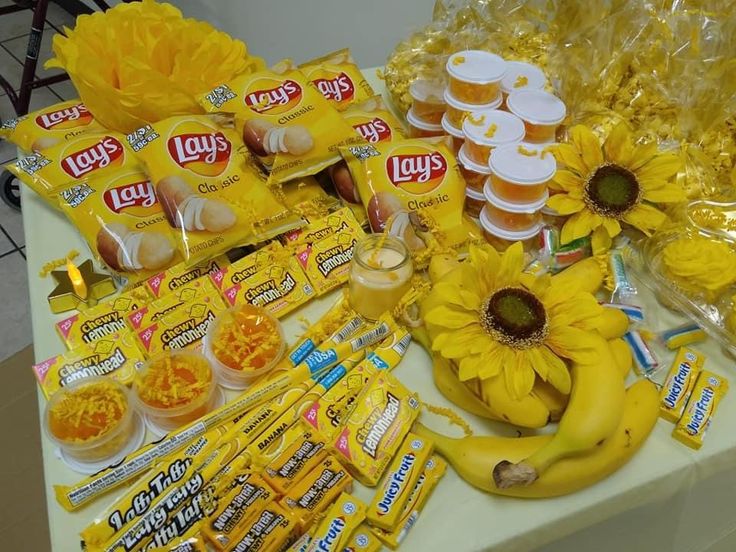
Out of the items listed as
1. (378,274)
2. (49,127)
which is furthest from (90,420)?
(49,127)

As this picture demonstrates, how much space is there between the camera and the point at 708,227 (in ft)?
3.15


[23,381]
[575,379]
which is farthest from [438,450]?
[23,381]

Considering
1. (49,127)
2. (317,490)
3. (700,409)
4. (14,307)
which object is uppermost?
(49,127)

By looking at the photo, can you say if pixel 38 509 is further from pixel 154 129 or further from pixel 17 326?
pixel 154 129

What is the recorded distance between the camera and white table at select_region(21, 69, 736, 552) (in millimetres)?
744

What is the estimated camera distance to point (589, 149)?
3.23 ft

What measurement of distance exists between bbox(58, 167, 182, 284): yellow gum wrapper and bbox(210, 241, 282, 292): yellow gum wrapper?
0.09 m

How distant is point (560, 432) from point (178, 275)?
0.60 m

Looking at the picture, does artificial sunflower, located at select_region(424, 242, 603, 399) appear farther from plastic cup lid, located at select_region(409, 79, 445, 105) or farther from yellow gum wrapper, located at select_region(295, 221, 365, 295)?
plastic cup lid, located at select_region(409, 79, 445, 105)

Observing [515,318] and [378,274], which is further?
[378,274]

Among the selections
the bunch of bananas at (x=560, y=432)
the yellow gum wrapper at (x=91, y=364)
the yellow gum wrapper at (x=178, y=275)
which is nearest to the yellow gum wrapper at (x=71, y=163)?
the yellow gum wrapper at (x=178, y=275)

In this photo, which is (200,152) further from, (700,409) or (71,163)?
(700,409)

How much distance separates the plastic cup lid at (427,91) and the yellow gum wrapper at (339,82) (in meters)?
0.12

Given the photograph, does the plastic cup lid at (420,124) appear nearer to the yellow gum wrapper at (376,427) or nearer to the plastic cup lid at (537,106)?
the plastic cup lid at (537,106)
